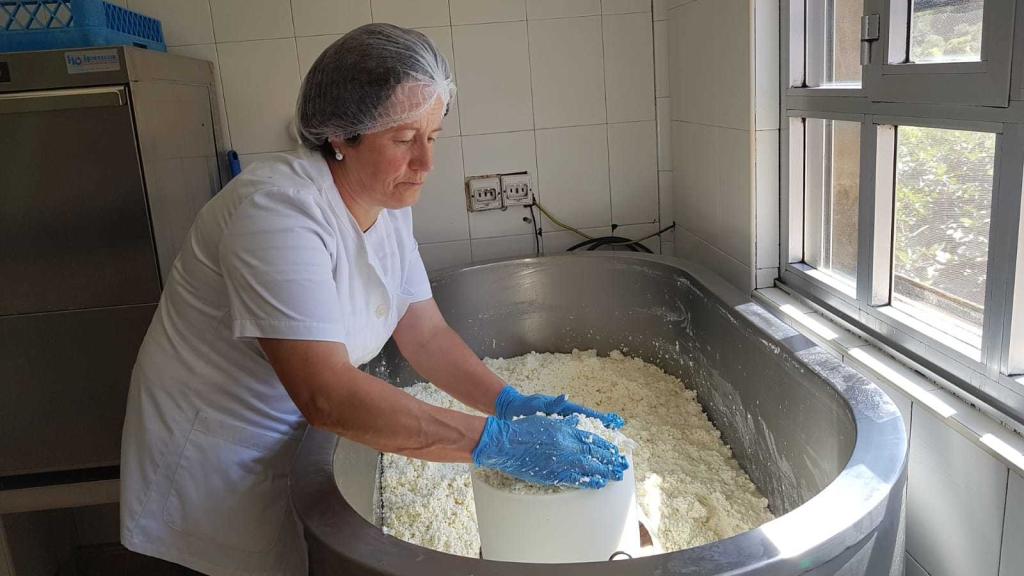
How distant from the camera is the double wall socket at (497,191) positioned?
2.44 meters

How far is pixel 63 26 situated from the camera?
1.87 meters

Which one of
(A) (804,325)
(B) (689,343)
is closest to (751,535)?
(A) (804,325)

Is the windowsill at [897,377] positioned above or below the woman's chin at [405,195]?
below

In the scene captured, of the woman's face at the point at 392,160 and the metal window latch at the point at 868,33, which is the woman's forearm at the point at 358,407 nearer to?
the woman's face at the point at 392,160

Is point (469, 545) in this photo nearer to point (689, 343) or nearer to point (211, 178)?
point (689, 343)

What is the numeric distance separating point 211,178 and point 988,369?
6.38 feet

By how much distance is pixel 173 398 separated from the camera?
1271mm

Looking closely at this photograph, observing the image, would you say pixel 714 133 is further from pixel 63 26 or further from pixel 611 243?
pixel 63 26

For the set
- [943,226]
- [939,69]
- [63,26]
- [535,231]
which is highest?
[63,26]

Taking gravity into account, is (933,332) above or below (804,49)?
below

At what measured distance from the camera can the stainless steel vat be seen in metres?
0.85

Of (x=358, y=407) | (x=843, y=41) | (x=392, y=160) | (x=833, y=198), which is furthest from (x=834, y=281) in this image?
(x=358, y=407)

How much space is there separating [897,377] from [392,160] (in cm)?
89

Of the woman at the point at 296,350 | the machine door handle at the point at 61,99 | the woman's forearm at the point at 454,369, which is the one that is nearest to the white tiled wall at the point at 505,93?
the machine door handle at the point at 61,99
